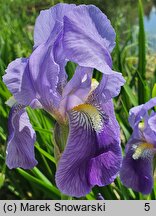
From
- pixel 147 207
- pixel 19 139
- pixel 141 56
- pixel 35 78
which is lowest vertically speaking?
pixel 147 207

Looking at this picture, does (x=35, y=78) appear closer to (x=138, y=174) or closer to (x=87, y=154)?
(x=87, y=154)

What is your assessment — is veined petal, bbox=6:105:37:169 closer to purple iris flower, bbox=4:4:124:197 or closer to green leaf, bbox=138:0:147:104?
purple iris flower, bbox=4:4:124:197

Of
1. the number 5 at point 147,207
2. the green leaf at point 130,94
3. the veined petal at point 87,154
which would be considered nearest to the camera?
the veined petal at point 87,154

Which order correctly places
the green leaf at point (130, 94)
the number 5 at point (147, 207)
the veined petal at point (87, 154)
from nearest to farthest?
the veined petal at point (87, 154) < the number 5 at point (147, 207) < the green leaf at point (130, 94)

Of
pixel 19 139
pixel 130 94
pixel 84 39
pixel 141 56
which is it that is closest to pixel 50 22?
pixel 84 39

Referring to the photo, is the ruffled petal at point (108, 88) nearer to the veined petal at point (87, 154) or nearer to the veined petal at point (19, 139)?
the veined petal at point (87, 154)

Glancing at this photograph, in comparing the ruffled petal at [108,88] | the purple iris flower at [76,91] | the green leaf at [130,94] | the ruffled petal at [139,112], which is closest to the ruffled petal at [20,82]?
the purple iris flower at [76,91]

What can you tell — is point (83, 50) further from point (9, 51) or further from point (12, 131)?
point (9, 51)
